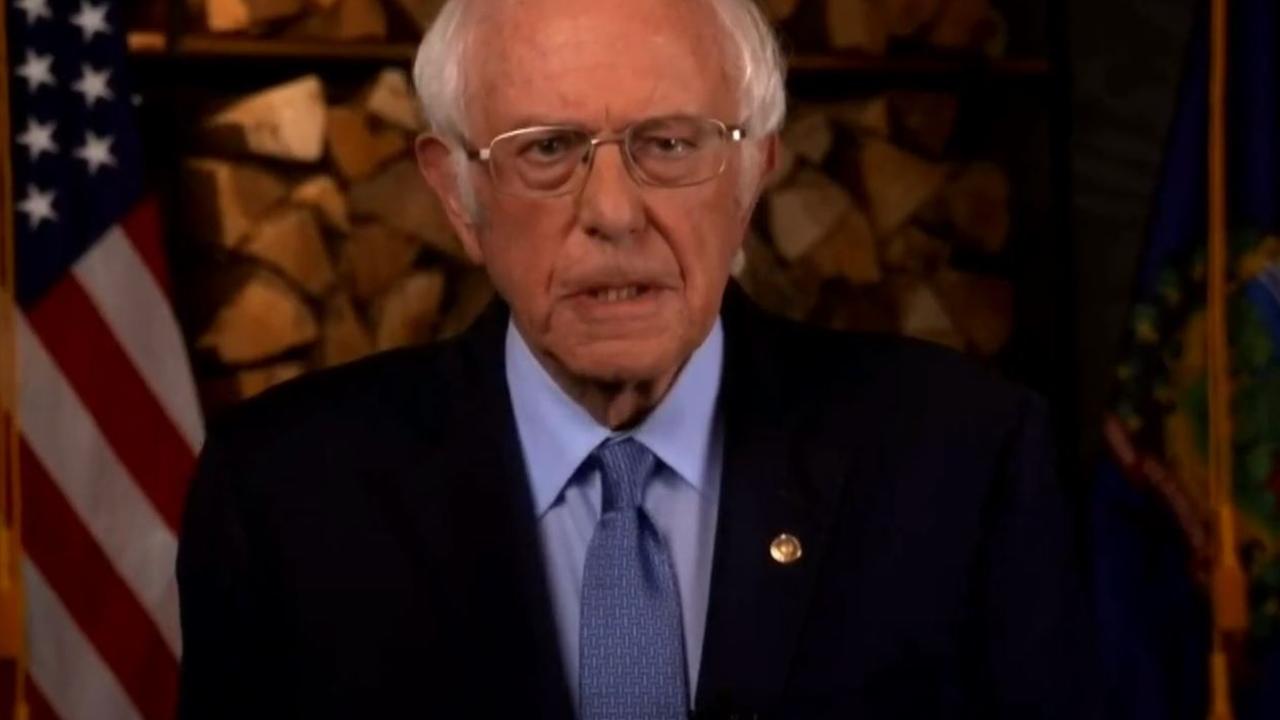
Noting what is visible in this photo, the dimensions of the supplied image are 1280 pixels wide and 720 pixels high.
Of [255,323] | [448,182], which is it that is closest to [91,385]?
[255,323]

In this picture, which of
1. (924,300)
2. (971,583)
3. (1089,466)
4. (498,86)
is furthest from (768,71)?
(1089,466)

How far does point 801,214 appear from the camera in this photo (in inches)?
93.8

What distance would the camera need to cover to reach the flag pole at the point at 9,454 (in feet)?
5.62

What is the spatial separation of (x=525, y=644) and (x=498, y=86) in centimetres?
37

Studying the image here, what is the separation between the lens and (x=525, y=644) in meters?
1.31

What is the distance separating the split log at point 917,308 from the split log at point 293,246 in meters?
0.74

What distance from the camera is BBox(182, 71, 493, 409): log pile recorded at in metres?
2.16

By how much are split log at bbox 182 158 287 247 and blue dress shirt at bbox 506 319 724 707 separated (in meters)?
0.87

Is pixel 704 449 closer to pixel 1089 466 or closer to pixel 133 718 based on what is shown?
pixel 133 718

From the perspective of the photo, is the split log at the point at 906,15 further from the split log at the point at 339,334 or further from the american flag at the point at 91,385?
the american flag at the point at 91,385

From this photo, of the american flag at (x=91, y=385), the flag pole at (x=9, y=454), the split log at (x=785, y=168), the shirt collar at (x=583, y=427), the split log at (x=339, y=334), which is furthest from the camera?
the split log at (x=785, y=168)

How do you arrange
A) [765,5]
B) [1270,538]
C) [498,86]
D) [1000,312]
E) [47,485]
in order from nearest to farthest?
[498,86], [47,485], [1270,538], [765,5], [1000,312]

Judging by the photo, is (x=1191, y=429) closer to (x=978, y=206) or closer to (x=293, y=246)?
(x=978, y=206)

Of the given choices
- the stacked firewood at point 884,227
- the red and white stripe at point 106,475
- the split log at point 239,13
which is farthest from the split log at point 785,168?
the red and white stripe at point 106,475
